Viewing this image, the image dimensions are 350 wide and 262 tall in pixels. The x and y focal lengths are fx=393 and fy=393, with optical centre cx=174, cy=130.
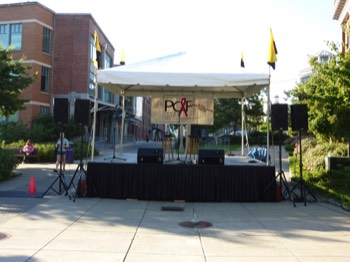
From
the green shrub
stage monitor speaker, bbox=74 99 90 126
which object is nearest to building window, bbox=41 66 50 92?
the green shrub

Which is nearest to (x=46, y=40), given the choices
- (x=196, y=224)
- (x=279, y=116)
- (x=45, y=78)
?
(x=45, y=78)

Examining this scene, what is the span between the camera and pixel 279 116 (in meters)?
10.7

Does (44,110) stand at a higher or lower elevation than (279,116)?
higher

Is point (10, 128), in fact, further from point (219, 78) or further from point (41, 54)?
point (219, 78)

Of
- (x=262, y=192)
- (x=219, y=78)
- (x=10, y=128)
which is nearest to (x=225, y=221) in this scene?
(x=262, y=192)

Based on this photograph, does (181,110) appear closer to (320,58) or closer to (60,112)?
(60,112)

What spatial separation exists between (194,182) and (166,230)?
3.39m

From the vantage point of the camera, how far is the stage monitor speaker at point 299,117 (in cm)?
1041

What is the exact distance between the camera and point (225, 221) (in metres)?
8.16

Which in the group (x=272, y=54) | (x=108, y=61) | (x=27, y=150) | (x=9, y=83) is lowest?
(x=27, y=150)

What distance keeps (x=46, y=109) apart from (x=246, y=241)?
30.2m

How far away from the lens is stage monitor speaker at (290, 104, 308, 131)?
10.4m

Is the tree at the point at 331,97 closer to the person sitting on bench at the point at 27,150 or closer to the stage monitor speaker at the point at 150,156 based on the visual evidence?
the stage monitor speaker at the point at 150,156

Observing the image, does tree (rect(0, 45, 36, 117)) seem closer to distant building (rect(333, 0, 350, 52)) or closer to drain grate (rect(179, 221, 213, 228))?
drain grate (rect(179, 221, 213, 228))
